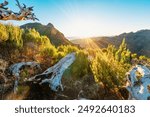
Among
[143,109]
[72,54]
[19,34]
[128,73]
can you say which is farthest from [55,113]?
[19,34]

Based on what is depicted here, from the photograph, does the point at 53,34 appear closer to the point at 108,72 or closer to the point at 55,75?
the point at 55,75

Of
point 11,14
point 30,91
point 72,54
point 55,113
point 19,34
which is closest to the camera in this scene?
point 11,14

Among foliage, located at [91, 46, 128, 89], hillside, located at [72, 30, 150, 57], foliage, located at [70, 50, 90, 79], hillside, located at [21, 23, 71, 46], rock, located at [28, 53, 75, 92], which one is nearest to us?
foliage, located at [91, 46, 128, 89]

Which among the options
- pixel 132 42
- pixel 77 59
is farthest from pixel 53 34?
pixel 77 59

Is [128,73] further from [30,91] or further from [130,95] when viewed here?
[30,91]

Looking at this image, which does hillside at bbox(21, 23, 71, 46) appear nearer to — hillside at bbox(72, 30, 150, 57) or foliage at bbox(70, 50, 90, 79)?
hillside at bbox(72, 30, 150, 57)

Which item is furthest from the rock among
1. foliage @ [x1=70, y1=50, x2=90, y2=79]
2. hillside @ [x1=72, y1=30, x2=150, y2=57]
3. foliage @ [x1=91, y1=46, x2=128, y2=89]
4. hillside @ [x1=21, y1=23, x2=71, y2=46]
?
hillside @ [x1=21, y1=23, x2=71, y2=46]
